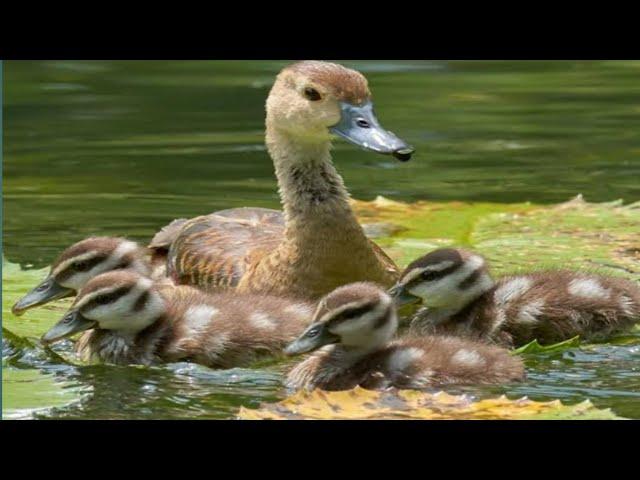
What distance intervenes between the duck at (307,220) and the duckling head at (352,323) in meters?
0.98

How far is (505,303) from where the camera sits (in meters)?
7.99

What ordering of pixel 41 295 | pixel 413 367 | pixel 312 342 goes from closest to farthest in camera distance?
1. pixel 413 367
2. pixel 312 342
3. pixel 41 295

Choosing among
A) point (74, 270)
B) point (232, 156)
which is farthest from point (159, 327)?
point (232, 156)

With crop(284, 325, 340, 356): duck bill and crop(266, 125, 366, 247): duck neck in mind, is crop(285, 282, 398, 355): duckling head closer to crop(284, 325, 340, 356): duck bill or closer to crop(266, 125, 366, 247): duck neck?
crop(284, 325, 340, 356): duck bill

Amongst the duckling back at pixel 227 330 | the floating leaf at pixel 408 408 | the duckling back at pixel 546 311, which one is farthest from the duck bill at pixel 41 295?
the floating leaf at pixel 408 408

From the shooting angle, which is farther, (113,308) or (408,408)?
(113,308)

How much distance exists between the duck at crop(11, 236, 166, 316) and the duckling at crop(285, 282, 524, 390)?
1350 mm

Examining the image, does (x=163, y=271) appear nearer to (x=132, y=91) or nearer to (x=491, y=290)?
(x=491, y=290)

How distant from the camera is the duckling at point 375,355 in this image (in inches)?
283

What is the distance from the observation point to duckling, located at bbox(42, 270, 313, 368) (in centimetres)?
766

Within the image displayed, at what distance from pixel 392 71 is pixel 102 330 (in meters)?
7.22

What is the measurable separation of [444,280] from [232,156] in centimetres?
455

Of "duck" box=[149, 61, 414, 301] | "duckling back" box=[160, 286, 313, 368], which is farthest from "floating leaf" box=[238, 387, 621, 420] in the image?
"duck" box=[149, 61, 414, 301]

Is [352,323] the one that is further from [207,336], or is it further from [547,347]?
[547,347]
